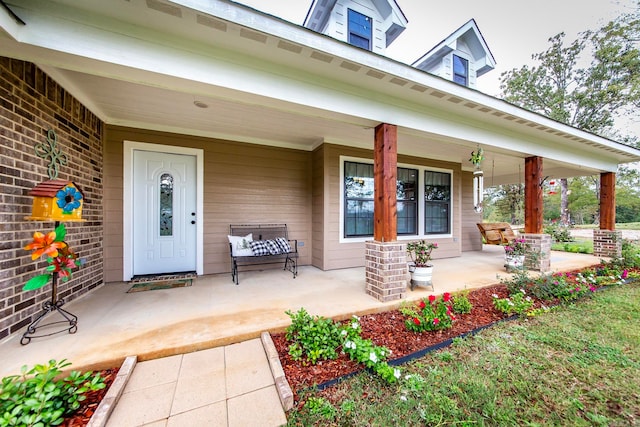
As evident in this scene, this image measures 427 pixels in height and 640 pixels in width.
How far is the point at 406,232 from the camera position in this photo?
18.2 feet

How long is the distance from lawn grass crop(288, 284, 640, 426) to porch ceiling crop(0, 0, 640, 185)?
253cm

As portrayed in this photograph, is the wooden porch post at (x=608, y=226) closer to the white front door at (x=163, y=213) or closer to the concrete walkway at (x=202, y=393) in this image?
the concrete walkway at (x=202, y=393)

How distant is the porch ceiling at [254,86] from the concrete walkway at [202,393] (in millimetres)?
2277

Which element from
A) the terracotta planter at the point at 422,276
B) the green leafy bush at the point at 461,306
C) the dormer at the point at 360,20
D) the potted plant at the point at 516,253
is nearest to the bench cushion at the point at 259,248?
the terracotta planter at the point at 422,276

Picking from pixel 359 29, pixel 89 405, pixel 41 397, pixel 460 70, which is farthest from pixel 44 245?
pixel 460 70

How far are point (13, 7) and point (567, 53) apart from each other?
17778 millimetres

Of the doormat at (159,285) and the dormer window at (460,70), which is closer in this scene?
the doormat at (159,285)

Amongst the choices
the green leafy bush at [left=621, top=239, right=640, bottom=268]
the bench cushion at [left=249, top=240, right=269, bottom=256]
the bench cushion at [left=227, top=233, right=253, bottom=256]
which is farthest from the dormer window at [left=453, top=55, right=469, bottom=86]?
the bench cushion at [left=227, top=233, right=253, bottom=256]

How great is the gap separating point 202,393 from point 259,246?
7.67 ft

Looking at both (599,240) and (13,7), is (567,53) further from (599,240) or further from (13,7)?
(13,7)

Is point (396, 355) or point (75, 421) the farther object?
point (396, 355)

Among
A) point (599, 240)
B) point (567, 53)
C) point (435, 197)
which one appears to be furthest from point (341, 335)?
point (567, 53)

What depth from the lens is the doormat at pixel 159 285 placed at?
3239 mm

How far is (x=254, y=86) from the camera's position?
220 centimetres
